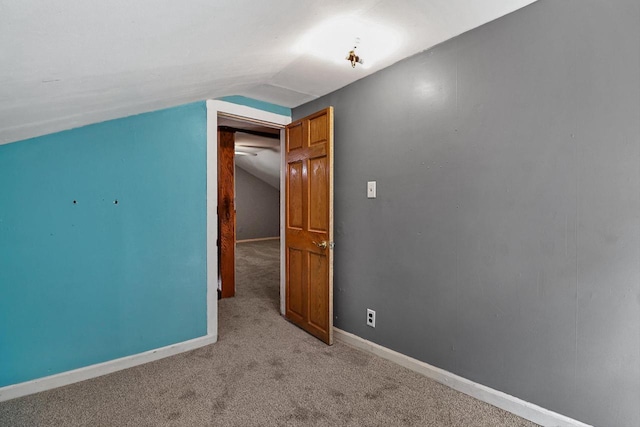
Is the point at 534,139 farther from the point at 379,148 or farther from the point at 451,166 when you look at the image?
the point at 379,148

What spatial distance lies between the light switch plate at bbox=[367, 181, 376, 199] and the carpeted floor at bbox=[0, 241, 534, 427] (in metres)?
1.25

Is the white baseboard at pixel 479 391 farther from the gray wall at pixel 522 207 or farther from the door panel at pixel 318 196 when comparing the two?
the door panel at pixel 318 196

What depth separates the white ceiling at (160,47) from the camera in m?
0.82

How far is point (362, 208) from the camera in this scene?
2434mm

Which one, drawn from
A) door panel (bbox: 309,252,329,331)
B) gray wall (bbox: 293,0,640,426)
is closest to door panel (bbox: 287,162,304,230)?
door panel (bbox: 309,252,329,331)

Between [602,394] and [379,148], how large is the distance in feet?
6.05

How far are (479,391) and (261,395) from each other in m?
1.31

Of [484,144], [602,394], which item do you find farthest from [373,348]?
[484,144]

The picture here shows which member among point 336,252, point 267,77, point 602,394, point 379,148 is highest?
point 267,77

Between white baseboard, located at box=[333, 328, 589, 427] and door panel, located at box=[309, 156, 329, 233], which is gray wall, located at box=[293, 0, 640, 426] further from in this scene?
door panel, located at box=[309, 156, 329, 233]

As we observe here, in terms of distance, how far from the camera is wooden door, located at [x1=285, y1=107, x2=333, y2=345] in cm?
249

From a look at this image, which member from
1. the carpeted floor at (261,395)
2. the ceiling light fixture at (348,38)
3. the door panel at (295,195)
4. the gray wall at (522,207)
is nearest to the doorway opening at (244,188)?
the door panel at (295,195)

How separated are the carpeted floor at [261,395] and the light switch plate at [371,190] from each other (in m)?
1.25

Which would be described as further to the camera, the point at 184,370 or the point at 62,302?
the point at 184,370
